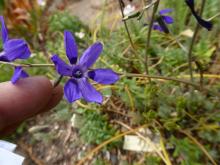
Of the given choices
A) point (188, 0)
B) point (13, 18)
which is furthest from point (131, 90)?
point (13, 18)

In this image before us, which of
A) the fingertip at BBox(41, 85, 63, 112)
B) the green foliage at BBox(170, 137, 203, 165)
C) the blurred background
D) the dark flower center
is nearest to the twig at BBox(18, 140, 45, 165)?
the blurred background

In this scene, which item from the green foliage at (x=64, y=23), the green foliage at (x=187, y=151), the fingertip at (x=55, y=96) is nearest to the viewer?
the fingertip at (x=55, y=96)

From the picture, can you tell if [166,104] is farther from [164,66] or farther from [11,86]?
[11,86]

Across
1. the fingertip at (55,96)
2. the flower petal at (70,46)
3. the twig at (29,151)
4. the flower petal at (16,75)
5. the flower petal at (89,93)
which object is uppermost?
the flower petal at (70,46)

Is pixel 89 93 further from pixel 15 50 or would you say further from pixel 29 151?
pixel 29 151

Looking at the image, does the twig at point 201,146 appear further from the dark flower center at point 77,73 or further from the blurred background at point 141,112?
the dark flower center at point 77,73

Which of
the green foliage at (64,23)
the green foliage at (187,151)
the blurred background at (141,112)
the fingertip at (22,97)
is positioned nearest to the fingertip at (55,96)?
the fingertip at (22,97)
